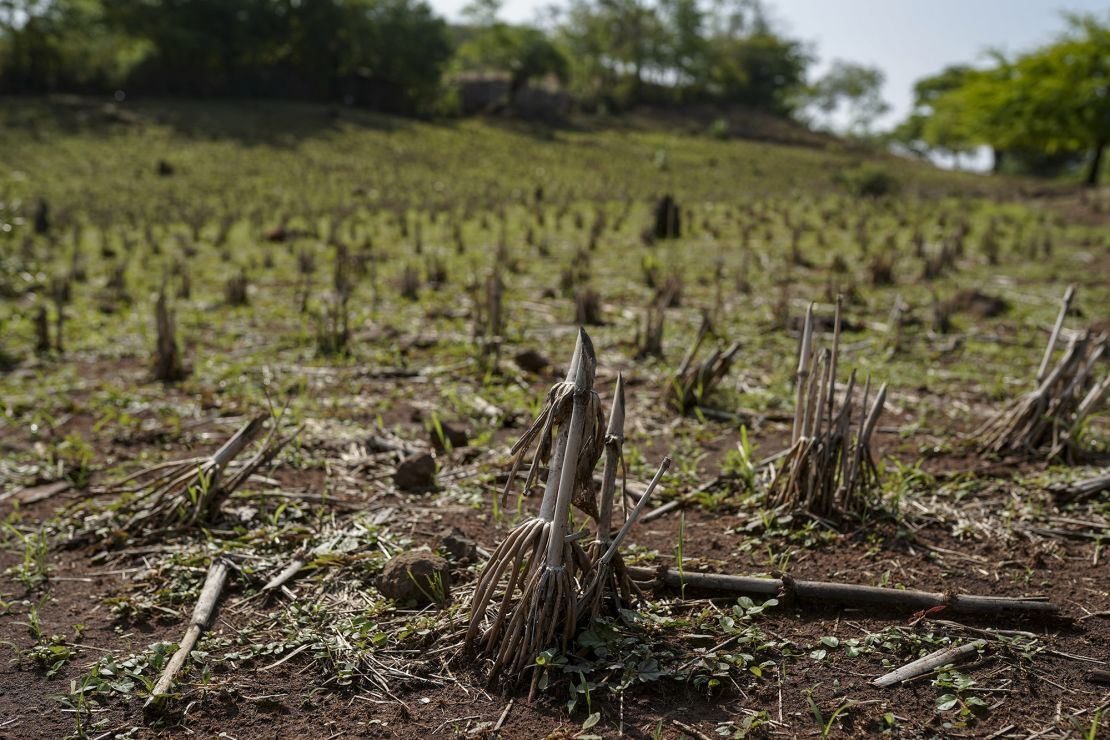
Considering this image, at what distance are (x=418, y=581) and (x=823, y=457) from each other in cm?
172

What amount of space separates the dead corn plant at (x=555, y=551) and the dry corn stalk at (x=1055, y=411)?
2596 mm

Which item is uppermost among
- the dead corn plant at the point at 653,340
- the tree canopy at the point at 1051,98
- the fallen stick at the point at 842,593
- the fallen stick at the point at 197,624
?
the tree canopy at the point at 1051,98

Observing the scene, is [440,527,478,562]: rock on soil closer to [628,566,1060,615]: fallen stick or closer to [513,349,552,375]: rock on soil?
[628,566,1060,615]: fallen stick

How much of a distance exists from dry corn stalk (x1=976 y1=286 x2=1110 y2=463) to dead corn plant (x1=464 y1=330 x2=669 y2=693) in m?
2.60

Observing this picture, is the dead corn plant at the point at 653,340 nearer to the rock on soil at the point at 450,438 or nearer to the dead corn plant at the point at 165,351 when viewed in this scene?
the rock on soil at the point at 450,438

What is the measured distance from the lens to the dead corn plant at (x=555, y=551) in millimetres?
2730

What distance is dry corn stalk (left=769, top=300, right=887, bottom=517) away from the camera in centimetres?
373

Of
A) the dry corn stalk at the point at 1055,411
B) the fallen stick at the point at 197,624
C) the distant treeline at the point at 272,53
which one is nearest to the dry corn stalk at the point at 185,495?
the fallen stick at the point at 197,624

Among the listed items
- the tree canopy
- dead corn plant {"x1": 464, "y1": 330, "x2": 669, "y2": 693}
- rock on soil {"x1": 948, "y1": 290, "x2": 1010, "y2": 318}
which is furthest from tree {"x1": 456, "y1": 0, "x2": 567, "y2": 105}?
dead corn plant {"x1": 464, "y1": 330, "x2": 669, "y2": 693}

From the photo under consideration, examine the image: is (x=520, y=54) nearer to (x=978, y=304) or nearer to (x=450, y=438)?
(x=978, y=304)

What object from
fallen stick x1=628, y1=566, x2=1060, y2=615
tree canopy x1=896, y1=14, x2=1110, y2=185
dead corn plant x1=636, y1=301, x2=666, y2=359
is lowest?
fallen stick x1=628, y1=566, x2=1060, y2=615

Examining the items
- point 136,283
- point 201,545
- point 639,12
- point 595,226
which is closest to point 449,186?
point 595,226

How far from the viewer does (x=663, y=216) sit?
1274cm

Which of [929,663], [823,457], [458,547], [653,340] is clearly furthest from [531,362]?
[929,663]
